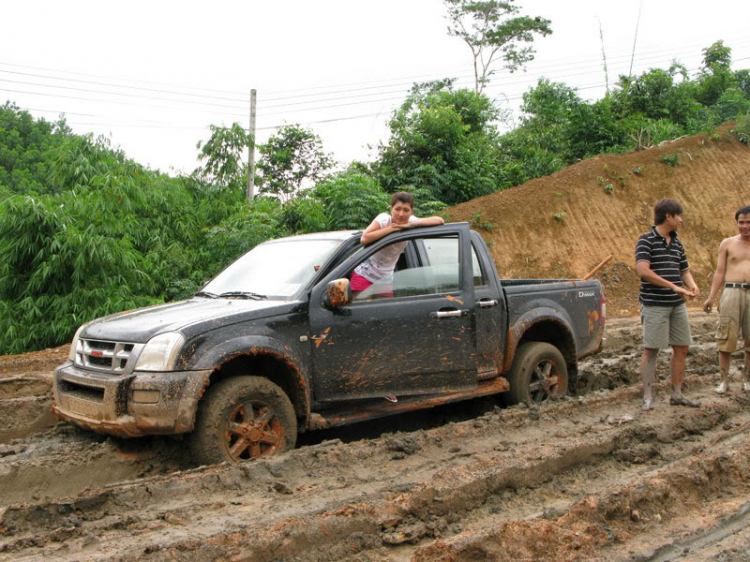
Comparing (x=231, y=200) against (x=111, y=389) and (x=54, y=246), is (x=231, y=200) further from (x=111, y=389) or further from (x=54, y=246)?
(x=111, y=389)

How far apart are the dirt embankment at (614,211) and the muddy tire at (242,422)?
12450 millimetres

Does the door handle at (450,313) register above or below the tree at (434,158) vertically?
below

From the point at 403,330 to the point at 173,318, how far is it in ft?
5.78

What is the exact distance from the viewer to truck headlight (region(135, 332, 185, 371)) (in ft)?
13.7

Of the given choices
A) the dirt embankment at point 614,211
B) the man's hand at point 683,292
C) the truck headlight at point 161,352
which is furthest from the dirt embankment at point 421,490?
the dirt embankment at point 614,211

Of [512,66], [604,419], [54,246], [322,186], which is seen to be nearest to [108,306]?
[54,246]

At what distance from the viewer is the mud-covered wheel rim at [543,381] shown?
619cm

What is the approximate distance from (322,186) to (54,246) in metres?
5.68

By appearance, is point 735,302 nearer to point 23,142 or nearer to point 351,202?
point 351,202

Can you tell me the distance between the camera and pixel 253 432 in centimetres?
447

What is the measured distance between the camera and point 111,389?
421 centimetres

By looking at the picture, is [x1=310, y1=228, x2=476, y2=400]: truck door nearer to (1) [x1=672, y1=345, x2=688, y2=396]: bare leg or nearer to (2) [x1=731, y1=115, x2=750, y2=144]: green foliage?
(1) [x1=672, y1=345, x2=688, y2=396]: bare leg

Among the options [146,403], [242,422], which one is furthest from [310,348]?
[146,403]

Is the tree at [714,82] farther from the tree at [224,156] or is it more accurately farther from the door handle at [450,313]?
the door handle at [450,313]
